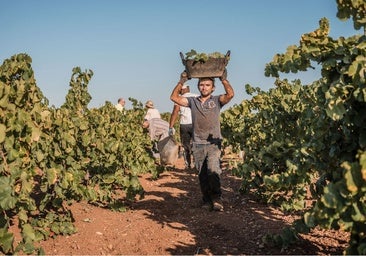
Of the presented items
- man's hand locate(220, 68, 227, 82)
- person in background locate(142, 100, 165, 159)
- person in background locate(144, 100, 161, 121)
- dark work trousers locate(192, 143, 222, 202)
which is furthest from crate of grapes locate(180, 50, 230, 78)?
person in background locate(144, 100, 161, 121)

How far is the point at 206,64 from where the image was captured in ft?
16.6

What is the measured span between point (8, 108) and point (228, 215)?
2830 millimetres

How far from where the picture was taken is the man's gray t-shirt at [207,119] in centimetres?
529

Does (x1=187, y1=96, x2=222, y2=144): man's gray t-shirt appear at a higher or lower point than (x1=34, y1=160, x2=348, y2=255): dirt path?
higher

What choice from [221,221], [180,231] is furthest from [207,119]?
[180,231]

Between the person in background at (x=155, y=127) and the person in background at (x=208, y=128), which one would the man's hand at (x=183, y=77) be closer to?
the person in background at (x=208, y=128)

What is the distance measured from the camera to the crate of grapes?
5.03 metres

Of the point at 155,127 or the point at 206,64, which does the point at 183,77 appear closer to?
the point at 206,64

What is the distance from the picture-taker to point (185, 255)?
12.2 feet

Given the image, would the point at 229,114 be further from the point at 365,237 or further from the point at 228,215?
the point at 365,237

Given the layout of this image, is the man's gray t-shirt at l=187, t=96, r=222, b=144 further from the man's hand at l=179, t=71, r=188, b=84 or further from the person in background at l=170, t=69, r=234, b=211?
the man's hand at l=179, t=71, r=188, b=84

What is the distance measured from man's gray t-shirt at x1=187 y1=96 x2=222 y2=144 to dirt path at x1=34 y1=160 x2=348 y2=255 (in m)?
0.95

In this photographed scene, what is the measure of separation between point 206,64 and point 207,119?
0.70m

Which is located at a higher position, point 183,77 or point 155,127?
point 183,77
